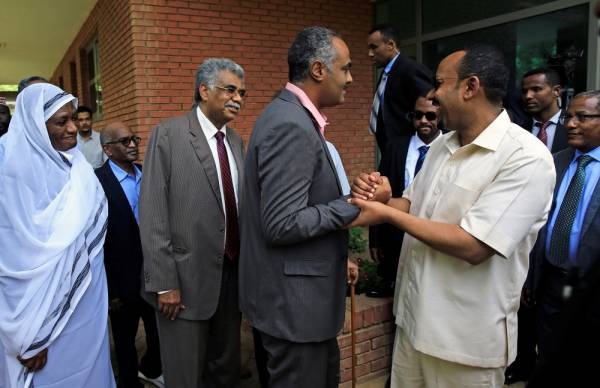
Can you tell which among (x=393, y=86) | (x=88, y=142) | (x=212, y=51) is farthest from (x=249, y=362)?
(x=212, y=51)

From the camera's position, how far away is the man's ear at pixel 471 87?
1772 mm

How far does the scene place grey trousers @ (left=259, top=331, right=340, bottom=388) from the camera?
1.90m

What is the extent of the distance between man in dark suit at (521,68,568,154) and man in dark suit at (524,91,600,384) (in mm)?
734

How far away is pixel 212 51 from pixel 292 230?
4961 millimetres

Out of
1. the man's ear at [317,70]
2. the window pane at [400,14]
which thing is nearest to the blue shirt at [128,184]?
the man's ear at [317,70]

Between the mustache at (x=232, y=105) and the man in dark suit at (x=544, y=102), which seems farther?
the man in dark suit at (x=544, y=102)

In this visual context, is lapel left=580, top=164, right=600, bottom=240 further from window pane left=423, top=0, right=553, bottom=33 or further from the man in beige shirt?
window pane left=423, top=0, right=553, bottom=33

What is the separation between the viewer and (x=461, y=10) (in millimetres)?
6148

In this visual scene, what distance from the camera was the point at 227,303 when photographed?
9.09 feet

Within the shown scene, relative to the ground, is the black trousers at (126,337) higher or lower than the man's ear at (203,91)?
lower

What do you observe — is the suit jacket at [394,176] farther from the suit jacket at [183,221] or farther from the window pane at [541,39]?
the window pane at [541,39]

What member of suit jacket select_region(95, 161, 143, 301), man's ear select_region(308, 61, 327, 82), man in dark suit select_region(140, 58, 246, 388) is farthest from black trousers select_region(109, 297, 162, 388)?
man's ear select_region(308, 61, 327, 82)

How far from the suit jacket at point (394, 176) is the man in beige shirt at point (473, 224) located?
145 cm

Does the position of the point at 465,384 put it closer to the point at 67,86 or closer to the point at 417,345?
the point at 417,345
